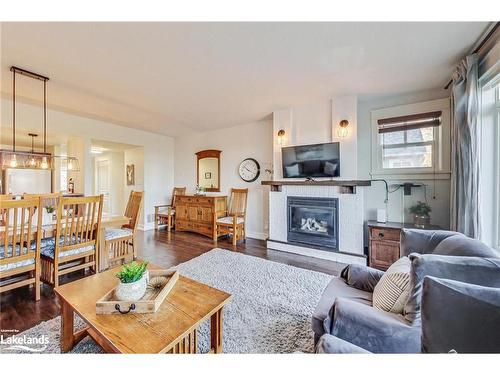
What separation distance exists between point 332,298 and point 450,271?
27.7 inches

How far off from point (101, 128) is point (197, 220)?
3.01 m

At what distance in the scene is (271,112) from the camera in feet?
13.0

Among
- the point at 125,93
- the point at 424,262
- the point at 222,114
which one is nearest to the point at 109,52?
the point at 125,93

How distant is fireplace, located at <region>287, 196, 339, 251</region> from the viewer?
3.32 m

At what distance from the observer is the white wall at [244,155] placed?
4.51m

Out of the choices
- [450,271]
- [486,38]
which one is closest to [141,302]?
[450,271]

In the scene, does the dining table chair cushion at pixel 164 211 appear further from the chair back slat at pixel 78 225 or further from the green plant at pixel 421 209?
the green plant at pixel 421 209

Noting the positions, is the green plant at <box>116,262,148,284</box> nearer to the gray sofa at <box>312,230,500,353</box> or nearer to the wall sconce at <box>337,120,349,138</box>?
the gray sofa at <box>312,230,500,353</box>

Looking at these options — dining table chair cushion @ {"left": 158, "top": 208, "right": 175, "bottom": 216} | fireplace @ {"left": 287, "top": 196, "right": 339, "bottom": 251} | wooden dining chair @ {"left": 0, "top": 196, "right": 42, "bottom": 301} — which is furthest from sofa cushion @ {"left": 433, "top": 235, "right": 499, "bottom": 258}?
dining table chair cushion @ {"left": 158, "top": 208, "right": 175, "bottom": 216}

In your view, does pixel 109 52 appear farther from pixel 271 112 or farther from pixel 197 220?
pixel 197 220

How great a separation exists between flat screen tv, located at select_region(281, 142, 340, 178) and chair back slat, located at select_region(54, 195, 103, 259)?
286 centimetres

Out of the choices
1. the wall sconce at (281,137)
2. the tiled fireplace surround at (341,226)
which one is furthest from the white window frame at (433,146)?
the wall sconce at (281,137)

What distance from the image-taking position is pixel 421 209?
285 centimetres

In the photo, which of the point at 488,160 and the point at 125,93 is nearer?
the point at 488,160
